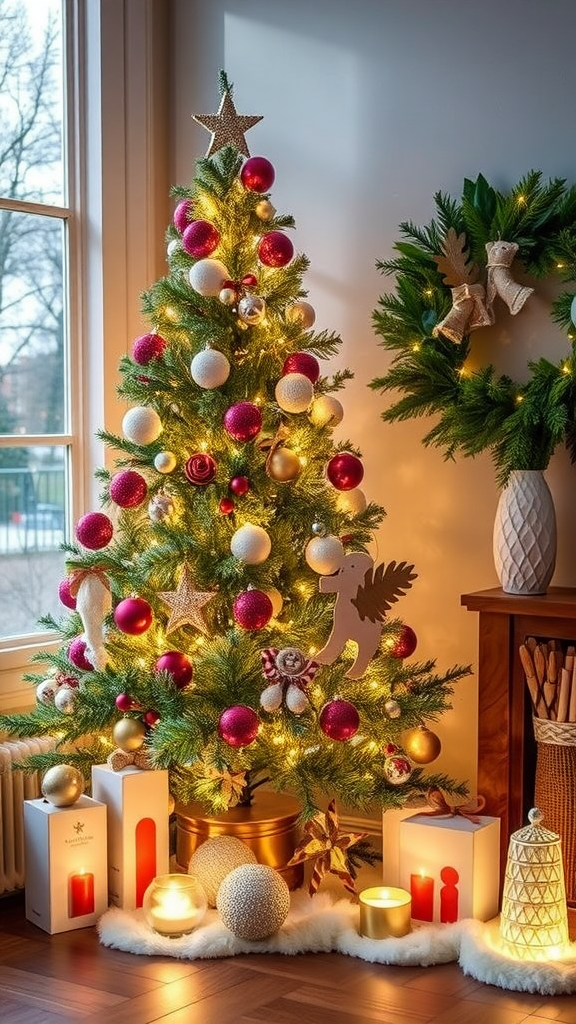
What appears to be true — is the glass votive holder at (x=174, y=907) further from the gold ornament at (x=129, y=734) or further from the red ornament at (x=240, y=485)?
the red ornament at (x=240, y=485)

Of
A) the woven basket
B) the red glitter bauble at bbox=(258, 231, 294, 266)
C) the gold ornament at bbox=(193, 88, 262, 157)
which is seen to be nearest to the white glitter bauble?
the woven basket

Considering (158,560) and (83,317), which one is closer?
(158,560)

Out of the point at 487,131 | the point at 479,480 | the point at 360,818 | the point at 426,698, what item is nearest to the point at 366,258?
the point at 487,131

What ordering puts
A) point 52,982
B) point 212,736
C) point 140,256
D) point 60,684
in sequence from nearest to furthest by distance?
point 52,982 → point 212,736 → point 60,684 → point 140,256

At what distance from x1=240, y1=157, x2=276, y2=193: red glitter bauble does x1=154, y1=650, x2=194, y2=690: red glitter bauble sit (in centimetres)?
111

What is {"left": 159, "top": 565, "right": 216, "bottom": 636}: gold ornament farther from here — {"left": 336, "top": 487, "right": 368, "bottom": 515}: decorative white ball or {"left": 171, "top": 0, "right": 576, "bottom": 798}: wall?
{"left": 171, "top": 0, "right": 576, "bottom": 798}: wall

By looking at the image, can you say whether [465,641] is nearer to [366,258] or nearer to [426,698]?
[426,698]

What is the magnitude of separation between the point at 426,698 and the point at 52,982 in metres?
1.05

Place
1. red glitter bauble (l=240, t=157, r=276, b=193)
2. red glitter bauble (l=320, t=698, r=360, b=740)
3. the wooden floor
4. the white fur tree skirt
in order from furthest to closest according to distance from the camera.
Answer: red glitter bauble (l=240, t=157, r=276, b=193), red glitter bauble (l=320, t=698, r=360, b=740), the white fur tree skirt, the wooden floor

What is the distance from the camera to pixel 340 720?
2.78 meters

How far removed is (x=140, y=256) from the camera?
361 cm

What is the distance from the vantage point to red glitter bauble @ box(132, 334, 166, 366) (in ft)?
9.94

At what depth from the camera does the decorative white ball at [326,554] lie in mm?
2869

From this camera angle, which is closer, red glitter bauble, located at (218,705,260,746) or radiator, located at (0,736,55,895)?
red glitter bauble, located at (218,705,260,746)
